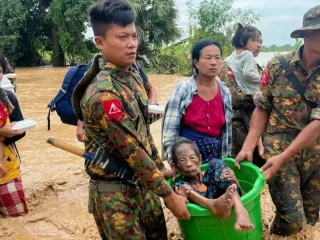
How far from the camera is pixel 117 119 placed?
1.86 meters

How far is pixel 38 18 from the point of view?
72.4ft

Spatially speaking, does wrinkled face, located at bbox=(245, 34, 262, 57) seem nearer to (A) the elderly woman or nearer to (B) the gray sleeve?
(B) the gray sleeve

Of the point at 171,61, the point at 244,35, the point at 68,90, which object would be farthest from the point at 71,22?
the point at 68,90

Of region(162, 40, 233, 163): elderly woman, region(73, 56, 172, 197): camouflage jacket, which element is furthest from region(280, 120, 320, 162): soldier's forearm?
region(73, 56, 172, 197): camouflage jacket

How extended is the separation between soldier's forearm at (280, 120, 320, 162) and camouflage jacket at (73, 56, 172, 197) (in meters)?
1.00

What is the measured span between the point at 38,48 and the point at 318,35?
892 inches

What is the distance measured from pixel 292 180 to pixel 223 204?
996 mm

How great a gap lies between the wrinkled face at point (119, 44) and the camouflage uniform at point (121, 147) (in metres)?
0.05

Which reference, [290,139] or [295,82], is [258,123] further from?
[295,82]

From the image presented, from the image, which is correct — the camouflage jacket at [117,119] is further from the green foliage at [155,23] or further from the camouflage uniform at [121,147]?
the green foliage at [155,23]

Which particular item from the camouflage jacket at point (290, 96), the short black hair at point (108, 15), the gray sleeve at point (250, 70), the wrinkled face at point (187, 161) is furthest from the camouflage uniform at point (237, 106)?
the short black hair at point (108, 15)

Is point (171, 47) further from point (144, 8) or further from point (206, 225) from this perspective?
point (206, 225)

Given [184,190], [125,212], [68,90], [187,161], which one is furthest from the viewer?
[68,90]

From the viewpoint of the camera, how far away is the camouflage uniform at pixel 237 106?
3934mm
